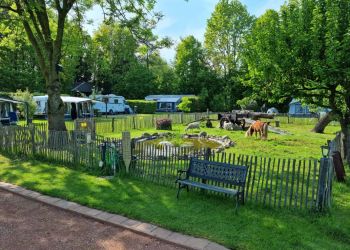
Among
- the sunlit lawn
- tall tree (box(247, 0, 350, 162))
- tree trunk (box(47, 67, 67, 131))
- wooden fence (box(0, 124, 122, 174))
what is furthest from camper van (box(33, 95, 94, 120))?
tall tree (box(247, 0, 350, 162))

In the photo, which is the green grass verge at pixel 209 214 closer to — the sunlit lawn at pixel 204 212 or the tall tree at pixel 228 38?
the sunlit lawn at pixel 204 212

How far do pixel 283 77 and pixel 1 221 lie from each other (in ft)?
26.1

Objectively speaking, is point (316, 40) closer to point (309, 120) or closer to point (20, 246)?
point (20, 246)

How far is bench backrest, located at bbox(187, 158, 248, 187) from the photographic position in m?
6.03

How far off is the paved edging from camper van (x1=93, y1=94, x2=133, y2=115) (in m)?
31.9

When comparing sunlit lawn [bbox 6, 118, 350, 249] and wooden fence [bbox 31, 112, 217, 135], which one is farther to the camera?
wooden fence [bbox 31, 112, 217, 135]

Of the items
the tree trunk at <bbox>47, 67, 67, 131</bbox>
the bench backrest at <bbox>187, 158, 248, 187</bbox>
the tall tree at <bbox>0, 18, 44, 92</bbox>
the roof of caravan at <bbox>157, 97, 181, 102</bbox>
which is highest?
the tall tree at <bbox>0, 18, 44, 92</bbox>

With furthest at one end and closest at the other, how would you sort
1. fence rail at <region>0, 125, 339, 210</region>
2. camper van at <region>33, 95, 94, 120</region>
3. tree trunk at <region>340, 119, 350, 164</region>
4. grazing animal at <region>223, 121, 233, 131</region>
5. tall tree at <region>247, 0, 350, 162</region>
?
1. camper van at <region>33, 95, 94, 120</region>
2. grazing animal at <region>223, 121, 233, 131</region>
3. tree trunk at <region>340, 119, 350, 164</region>
4. tall tree at <region>247, 0, 350, 162</region>
5. fence rail at <region>0, 125, 339, 210</region>

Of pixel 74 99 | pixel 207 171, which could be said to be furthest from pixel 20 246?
pixel 74 99

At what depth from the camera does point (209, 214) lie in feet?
18.6

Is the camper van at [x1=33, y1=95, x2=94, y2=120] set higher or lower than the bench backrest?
higher

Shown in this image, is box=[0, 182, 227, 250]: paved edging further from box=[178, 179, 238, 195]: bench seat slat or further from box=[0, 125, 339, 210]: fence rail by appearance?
box=[0, 125, 339, 210]: fence rail

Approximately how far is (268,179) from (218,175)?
1.47 meters

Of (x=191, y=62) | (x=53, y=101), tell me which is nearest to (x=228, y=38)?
(x=191, y=62)
